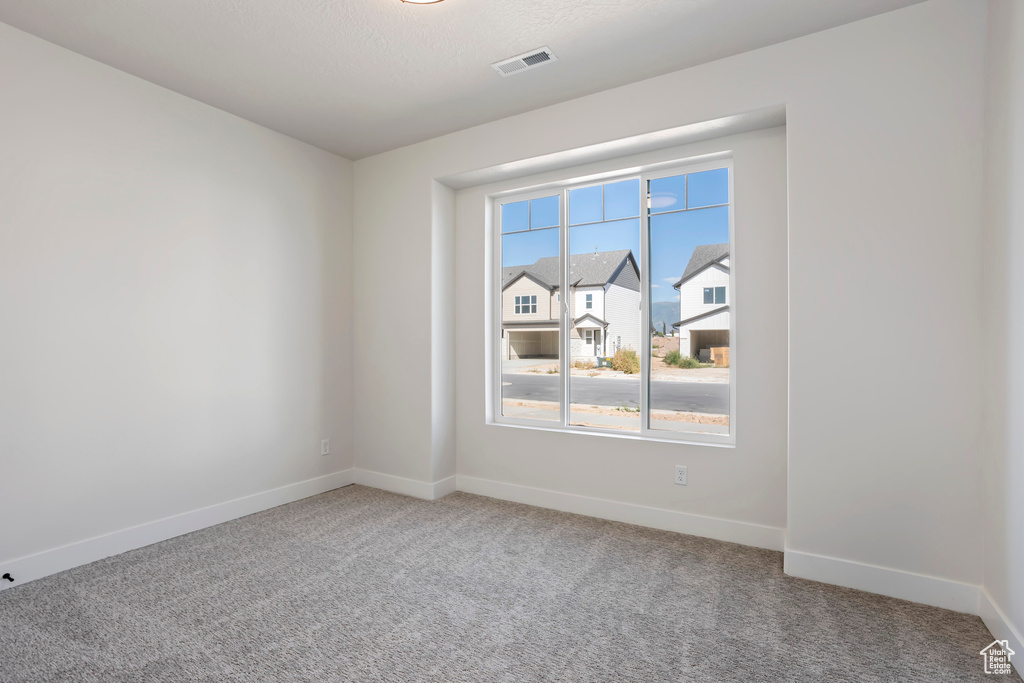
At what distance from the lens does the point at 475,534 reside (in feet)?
10.6

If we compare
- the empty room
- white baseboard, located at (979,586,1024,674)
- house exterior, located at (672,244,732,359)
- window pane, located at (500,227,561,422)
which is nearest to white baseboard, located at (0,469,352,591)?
the empty room

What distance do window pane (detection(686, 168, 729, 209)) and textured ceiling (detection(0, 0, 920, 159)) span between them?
70cm

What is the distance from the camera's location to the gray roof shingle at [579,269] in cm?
372

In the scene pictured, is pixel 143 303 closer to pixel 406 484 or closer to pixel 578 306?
pixel 406 484

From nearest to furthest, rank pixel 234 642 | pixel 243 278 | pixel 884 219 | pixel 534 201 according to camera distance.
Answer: pixel 234 642, pixel 884 219, pixel 243 278, pixel 534 201

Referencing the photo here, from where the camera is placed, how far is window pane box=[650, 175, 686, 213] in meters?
3.41

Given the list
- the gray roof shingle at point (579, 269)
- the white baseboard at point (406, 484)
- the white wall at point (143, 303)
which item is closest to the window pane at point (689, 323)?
the gray roof shingle at point (579, 269)

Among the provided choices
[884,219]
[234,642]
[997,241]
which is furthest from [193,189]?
[997,241]

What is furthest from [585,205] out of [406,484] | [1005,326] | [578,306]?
[406,484]

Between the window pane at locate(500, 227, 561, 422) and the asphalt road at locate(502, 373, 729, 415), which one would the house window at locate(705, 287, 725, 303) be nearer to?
the asphalt road at locate(502, 373, 729, 415)

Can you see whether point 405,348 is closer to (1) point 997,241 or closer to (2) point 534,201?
(2) point 534,201

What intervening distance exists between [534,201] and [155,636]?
11.5 feet

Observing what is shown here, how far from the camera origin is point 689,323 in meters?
3.37

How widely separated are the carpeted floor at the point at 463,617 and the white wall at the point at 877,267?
37cm
